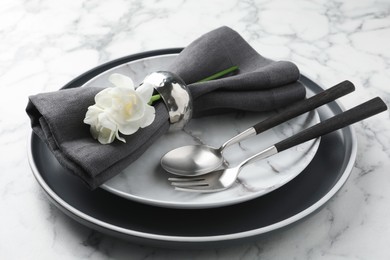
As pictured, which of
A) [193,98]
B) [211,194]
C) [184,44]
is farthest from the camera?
[184,44]

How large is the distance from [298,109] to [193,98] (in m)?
0.16

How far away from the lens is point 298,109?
2.83ft

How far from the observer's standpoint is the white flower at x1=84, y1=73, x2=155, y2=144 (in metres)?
0.74

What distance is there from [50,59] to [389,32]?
722mm

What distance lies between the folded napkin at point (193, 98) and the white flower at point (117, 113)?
0.06ft

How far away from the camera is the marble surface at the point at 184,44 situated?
73cm

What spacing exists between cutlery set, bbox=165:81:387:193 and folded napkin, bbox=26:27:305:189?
1.7 inches

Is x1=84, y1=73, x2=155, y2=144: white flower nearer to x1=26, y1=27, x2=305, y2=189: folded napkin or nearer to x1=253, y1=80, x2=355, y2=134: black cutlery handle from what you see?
x1=26, y1=27, x2=305, y2=189: folded napkin

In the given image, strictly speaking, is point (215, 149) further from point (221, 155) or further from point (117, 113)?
point (117, 113)

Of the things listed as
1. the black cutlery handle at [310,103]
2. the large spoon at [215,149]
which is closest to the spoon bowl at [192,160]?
the large spoon at [215,149]

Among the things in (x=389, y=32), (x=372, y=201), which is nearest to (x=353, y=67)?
(x=389, y=32)

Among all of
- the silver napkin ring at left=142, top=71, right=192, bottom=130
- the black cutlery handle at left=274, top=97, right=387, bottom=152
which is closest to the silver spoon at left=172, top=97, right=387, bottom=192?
the black cutlery handle at left=274, top=97, right=387, bottom=152

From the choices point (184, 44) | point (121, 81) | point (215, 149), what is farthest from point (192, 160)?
point (184, 44)

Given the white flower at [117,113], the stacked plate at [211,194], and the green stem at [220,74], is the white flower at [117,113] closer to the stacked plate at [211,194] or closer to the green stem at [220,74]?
Answer: the stacked plate at [211,194]
